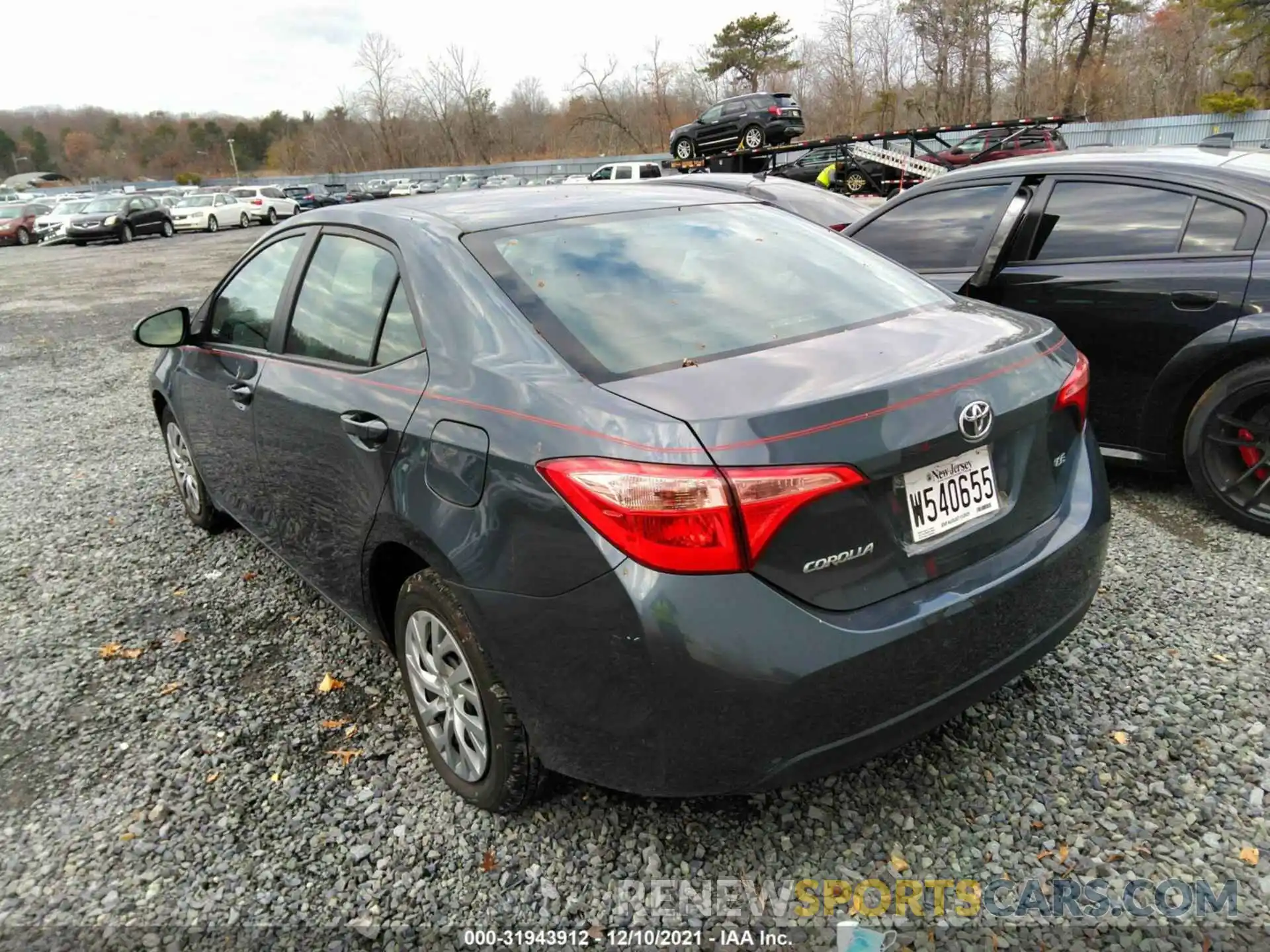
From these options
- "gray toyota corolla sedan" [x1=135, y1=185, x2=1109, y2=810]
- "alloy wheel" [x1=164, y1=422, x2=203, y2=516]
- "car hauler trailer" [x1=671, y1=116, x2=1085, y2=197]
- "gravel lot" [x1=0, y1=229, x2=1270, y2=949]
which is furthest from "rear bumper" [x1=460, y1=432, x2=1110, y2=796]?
"car hauler trailer" [x1=671, y1=116, x2=1085, y2=197]

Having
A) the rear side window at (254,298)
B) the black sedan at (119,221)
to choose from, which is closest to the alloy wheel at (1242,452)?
the rear side window at (254,298)

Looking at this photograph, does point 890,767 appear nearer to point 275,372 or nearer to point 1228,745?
point 1228,745

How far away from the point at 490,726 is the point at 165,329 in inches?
102

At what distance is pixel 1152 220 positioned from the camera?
4059 millimetres

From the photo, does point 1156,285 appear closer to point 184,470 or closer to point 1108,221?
point 1108,221

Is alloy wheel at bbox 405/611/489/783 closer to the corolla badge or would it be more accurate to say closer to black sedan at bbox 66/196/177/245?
the corolla badge

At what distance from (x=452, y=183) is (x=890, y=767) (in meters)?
46.3

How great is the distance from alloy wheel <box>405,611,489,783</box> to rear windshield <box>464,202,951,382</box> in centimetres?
87

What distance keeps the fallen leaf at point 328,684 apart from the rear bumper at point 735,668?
1305 mm

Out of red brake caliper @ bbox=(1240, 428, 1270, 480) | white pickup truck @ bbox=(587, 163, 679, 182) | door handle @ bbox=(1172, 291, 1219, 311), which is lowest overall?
red brake caliper @ bbox=(1240, 428, 1270, 480)

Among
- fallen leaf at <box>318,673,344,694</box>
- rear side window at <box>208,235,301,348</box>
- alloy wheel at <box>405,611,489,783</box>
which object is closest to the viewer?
Answer: alloy wheel at <box>405,611,489,783</box>

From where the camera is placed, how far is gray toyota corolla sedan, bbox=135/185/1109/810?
5.85ft

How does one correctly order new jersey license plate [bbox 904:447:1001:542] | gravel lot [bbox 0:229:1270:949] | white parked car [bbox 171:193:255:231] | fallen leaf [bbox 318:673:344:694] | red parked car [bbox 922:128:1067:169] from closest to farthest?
new jersey license plate [bbox 904:447:1001:542] → gravel lot [bbox 0:229:1270:949] → fallen leaf [bbox 318:673:344:694] → red parked car [bbox 922:128:1067:169] → white parked car [bbox 171:193:255:231]

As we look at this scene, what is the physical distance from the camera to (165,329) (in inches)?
147
